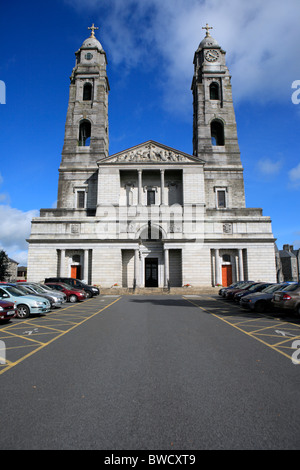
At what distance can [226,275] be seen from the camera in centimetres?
3803

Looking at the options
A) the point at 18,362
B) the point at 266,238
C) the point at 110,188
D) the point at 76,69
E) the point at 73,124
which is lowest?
the point at 18,362

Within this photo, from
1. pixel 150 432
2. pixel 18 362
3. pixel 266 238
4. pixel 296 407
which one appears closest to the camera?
pixel 150 432

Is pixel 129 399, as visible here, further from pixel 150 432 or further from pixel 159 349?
pixel 159 349

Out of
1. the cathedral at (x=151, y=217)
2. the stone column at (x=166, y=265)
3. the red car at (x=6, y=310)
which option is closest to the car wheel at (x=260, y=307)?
the red car at (x=6, y=310)

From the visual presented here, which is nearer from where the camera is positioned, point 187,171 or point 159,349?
point 159,349

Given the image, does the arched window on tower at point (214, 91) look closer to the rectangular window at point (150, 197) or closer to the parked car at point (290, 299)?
the rectangular window at point (150, 197)

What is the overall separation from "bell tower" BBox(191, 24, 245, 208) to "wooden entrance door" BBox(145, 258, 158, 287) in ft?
39.4

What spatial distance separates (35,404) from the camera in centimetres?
425

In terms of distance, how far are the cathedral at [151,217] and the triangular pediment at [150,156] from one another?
0.14 meters

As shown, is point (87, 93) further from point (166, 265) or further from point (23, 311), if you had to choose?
point (23, 311)

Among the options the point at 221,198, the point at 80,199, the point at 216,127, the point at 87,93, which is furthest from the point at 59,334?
the point at 87,93

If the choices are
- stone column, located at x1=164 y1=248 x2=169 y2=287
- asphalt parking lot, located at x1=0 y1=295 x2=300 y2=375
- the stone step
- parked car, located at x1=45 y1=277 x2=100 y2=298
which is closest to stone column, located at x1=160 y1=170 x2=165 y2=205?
stone column, located at x1=164 y1=248 x2=169 y2=287
